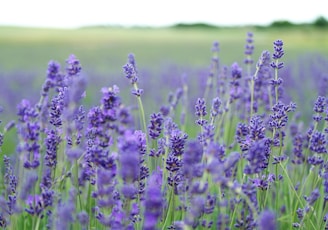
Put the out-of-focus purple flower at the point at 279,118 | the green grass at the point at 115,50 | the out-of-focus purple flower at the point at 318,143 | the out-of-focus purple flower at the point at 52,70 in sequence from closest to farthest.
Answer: the out-of-focus purple flower at the point at 318,143, the out-of-focus purple flower at the point at 279,118, the out-of-focus purple flower at the point at 52,70, the green grass at the point at 115,50

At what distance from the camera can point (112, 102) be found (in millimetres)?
1483

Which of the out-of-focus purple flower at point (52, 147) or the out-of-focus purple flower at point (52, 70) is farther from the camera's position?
the out-of-focus purple flower at point (52, 70)

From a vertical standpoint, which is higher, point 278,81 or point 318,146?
point 278,81

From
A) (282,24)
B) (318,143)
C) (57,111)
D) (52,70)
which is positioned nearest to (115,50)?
(52,70)

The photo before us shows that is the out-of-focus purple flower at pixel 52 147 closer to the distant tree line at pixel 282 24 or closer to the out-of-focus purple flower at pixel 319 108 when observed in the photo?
the out-of-focus purple flower at pixel 319 108

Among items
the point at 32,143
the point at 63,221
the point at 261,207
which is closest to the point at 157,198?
the point at 63,221

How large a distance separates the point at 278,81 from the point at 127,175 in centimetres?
126

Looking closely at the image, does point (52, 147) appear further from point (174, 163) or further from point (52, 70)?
point (52, 70)

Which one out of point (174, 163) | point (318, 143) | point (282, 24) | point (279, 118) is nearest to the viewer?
point (174, 163)

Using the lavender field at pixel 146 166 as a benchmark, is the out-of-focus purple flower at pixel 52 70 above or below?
above

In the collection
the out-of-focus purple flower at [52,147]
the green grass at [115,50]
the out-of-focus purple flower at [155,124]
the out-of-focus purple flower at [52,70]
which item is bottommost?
the green grass at [115,50]

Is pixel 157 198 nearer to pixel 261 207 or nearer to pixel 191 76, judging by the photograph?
pixel 261 207

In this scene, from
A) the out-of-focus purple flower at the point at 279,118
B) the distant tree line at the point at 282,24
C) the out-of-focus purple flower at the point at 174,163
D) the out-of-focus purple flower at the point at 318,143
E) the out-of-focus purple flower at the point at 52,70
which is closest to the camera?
the out-of-focus purple flower at the point at 174,163

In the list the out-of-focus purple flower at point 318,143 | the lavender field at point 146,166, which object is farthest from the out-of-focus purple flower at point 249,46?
the out-of-focus purple flower at point 318,143
